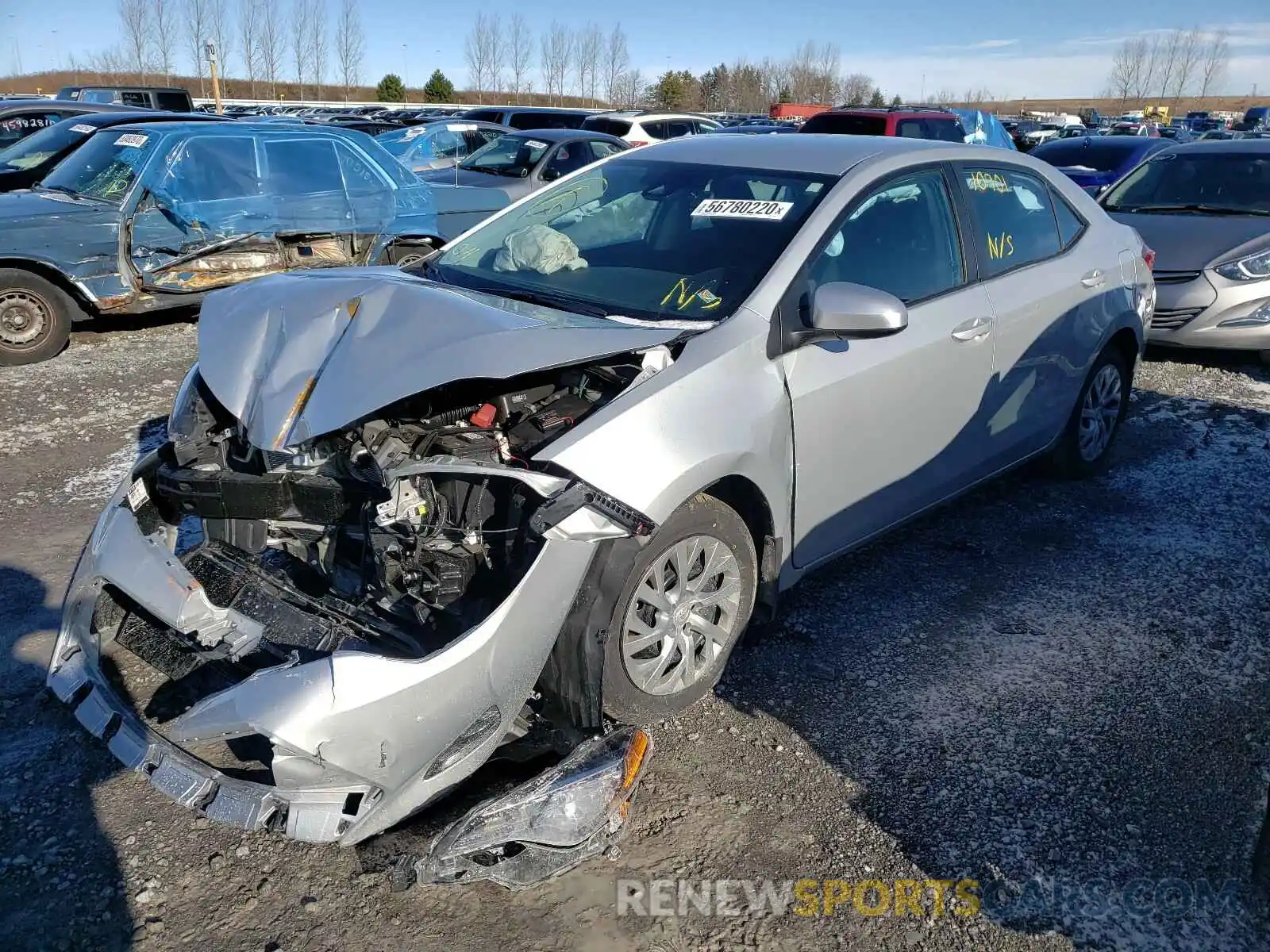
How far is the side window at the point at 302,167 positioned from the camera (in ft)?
27.8

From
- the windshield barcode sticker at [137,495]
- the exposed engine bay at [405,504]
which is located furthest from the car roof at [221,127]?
the exposed engine bay at [405,504]

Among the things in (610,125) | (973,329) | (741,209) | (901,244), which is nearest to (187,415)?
(741,209)

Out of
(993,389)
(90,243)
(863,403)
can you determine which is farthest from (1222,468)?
(90,243)

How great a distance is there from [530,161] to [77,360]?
581 centimetres

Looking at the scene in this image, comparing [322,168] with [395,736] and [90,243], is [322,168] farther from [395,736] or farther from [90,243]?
[395,736]

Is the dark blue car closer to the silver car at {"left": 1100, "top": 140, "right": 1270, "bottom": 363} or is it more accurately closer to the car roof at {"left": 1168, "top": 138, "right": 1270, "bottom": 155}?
the car roof at {"left": 1168, "top": 138, "right": 1270, "bottom": 155}

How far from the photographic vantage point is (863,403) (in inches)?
139

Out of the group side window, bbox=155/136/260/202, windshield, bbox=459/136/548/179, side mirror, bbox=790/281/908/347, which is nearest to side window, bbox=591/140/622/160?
windshield, bbox=459/136/548/179

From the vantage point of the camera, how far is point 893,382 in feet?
12.0

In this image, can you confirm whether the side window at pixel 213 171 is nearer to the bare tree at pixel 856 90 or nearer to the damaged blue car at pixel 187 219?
the damaged blue car at pixel 187 219

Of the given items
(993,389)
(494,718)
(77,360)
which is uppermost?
(993,389)

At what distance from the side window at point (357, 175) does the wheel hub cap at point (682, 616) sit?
22.5 feet

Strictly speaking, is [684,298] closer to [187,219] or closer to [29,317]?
[187,219]

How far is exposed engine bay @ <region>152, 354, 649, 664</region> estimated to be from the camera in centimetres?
272
